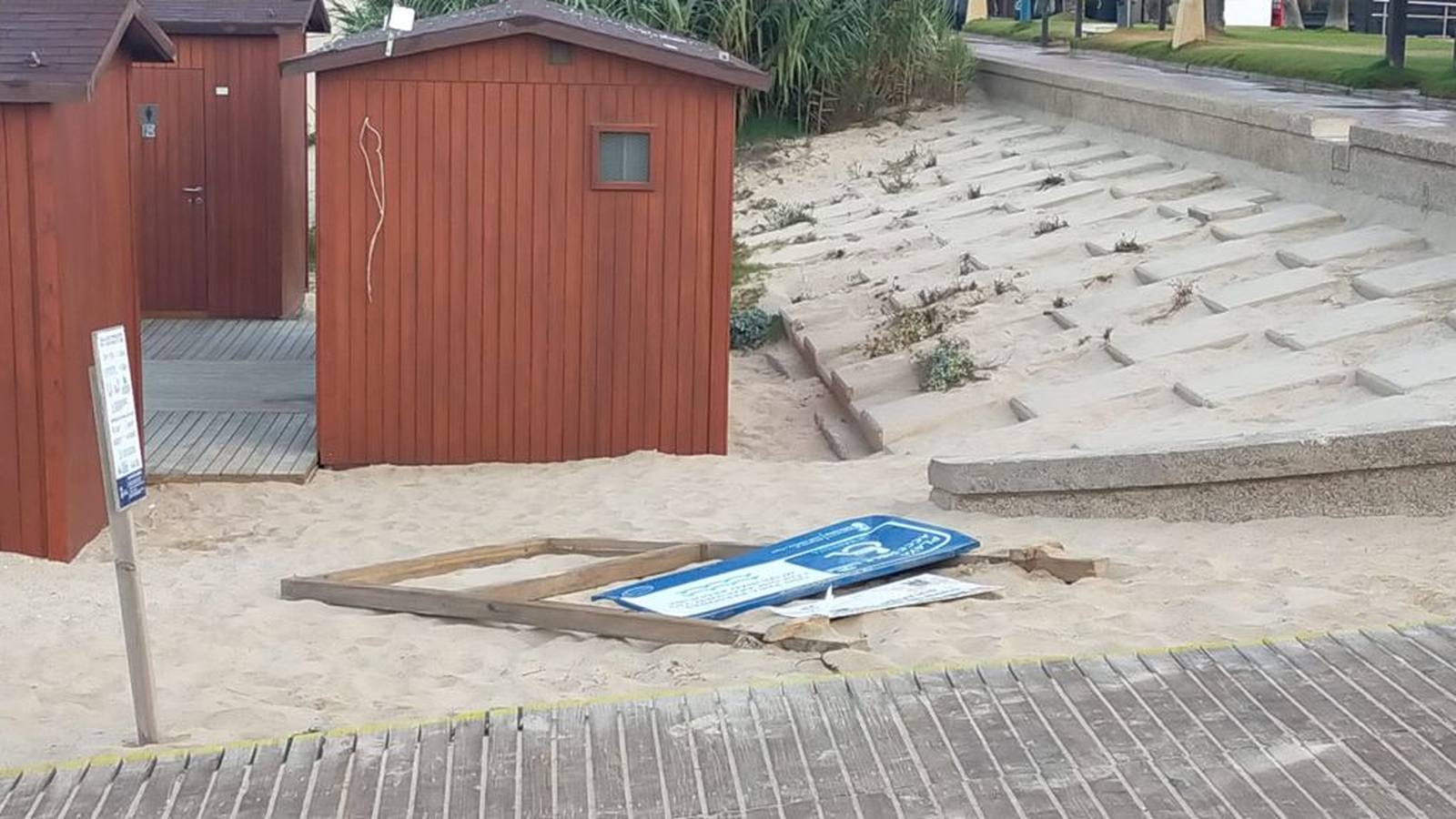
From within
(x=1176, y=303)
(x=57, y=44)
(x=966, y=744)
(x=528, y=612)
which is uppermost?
(x=57, y=44)

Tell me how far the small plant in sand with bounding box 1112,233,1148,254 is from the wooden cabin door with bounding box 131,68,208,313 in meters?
7.16

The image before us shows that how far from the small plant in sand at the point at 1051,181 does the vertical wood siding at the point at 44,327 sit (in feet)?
32.8

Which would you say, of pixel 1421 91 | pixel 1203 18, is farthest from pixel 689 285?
pixel 1203 18

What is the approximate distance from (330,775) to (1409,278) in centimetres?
772

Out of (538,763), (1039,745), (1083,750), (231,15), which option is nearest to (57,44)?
(538,763)

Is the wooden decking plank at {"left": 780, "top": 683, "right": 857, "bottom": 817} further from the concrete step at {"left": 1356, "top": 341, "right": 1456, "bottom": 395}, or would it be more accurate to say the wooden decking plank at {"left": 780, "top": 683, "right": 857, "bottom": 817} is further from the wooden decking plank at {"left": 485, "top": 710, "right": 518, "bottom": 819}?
the concrete step at {"left": 1356, "top": 341, "right": 1456, "bottom": 395}

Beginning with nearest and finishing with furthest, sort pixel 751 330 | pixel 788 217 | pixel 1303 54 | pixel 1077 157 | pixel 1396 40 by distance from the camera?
pixel 751 330 < pixel 1077 157 < pixel 788 217 < pixel 1396 40 < pixel 1303 54

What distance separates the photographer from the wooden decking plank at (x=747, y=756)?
199 inches

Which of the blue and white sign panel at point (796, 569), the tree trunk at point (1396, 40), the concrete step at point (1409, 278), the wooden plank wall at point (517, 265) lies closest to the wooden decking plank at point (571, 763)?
the blue and white sign panel at point (796, 569)

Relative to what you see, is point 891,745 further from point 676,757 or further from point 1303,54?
point 1303,54

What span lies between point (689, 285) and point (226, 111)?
19.3 ft

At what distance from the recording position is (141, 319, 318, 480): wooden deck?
35.7 ft

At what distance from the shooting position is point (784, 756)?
5344 millimetres

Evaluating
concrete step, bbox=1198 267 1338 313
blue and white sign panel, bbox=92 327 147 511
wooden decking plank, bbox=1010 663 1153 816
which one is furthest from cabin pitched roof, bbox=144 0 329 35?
wooden decking plank, bbox=1010 663 1153 816
